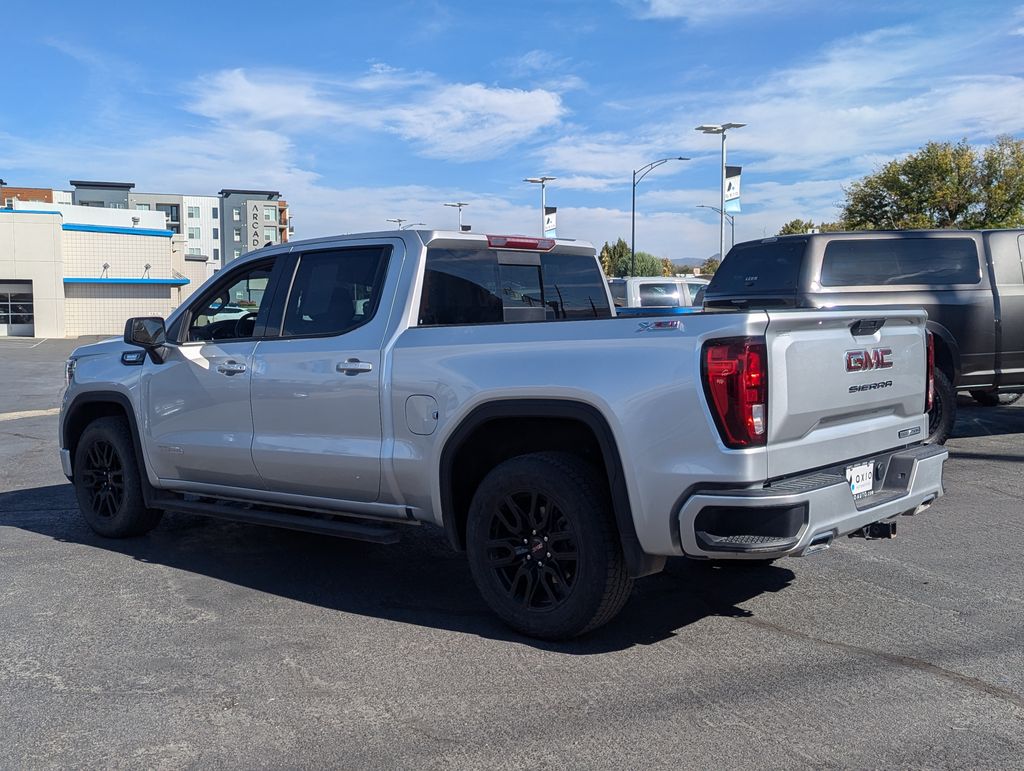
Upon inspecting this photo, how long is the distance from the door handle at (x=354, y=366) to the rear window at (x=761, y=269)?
5782 mm

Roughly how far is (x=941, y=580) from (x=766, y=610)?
1.22m

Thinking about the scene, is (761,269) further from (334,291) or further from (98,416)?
(98,416)

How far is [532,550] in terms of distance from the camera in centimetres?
461

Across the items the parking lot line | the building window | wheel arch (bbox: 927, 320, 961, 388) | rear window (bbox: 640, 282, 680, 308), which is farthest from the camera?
the building window

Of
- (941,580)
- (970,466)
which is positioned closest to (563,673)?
(941,580)

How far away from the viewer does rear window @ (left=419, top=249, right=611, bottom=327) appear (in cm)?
537

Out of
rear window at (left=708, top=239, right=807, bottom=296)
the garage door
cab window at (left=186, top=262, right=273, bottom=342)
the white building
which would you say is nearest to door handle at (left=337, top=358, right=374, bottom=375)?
cab window at (left=186, top=262, right=273, bottom=342)

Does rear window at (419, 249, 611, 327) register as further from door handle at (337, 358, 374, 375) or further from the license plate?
the license plate

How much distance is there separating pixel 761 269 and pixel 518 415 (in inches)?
244

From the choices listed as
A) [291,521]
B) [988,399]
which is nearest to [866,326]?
[291,521]

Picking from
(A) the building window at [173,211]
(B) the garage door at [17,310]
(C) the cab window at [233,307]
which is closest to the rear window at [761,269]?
(C) the cab window at [233,307]

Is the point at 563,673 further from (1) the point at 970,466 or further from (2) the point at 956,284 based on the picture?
(2) the point at 956,284

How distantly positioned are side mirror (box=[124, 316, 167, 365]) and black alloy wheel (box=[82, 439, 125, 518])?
0.86 m

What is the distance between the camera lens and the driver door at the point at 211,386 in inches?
231
